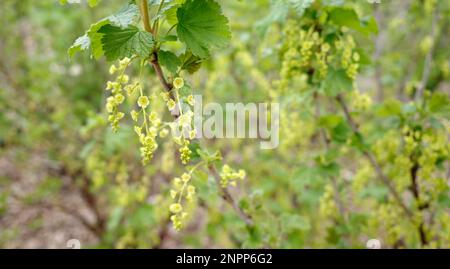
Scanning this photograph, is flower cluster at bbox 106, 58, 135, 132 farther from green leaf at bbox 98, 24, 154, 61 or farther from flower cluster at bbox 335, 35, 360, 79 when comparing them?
flower cluster at bbox 335, 35, 360, 79

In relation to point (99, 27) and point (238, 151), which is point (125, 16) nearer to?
point (99, 27)

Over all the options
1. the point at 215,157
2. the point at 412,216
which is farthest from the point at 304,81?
the point at 412,216

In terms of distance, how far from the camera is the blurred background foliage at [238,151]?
2033mm

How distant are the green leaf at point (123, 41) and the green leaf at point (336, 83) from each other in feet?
2.87

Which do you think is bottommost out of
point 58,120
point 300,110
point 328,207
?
point 328,207

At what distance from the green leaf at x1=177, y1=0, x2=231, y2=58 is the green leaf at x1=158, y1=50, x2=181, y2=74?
61mm

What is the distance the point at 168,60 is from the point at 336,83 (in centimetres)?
85

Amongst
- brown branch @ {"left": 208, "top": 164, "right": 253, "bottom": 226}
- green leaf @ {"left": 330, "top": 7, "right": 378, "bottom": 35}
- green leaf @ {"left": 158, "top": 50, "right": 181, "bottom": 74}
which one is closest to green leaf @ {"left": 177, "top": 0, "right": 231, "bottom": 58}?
green leaf @ {"left": 158, "top": 50, "right": 181, "bottom": 74}

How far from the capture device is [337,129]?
78.8 inches

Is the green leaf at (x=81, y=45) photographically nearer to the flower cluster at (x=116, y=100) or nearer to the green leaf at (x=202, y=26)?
the flower cluster at (x=116, y=100)

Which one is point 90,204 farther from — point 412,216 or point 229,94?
point 412,216

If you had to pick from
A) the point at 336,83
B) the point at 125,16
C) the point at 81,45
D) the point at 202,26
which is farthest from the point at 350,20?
the point at 81,45

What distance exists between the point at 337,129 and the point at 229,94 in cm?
163

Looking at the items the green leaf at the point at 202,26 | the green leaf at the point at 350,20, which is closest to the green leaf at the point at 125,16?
the green leaf at the point at 202,26
